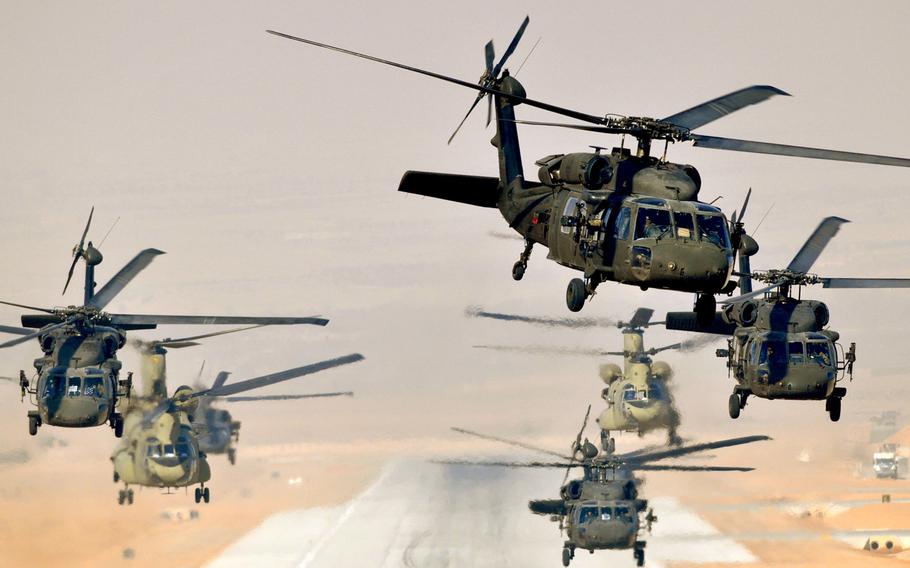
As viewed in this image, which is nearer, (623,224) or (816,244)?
(623,224)

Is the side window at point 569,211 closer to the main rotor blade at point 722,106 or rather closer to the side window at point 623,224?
the side window at point 623,224

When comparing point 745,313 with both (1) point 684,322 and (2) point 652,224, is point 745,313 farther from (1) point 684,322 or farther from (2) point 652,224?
(2) point 652,224

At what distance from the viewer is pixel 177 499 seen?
306 feet

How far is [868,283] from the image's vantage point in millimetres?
48031

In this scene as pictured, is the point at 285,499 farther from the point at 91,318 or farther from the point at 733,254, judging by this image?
the point at 733,254

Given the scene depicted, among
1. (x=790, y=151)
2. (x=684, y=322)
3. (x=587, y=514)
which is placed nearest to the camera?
(x=790, y=151)

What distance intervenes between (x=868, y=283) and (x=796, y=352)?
496 cm

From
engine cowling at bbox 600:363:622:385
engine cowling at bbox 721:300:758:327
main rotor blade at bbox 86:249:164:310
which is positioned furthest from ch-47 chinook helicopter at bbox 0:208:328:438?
engine cowling at bbox 600:363:622:385

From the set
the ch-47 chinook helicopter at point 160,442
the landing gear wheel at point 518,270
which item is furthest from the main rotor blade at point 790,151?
the ch-47 chinook helicopter at point 160,442

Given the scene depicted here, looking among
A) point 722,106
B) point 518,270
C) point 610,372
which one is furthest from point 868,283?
point 610,372

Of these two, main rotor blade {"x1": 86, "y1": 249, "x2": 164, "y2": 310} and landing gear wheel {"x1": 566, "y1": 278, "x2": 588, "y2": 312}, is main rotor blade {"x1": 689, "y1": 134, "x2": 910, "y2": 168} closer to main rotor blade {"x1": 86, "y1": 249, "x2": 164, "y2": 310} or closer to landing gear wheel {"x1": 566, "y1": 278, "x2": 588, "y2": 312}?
landing gear wheel {"x1": 566, "y1": 278, "x2": 588, "y2": 312}

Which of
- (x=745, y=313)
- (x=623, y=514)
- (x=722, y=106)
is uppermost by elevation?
(x=722, y=106)

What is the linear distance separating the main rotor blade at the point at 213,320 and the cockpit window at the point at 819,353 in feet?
47.4

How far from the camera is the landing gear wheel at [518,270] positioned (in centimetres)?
4203
